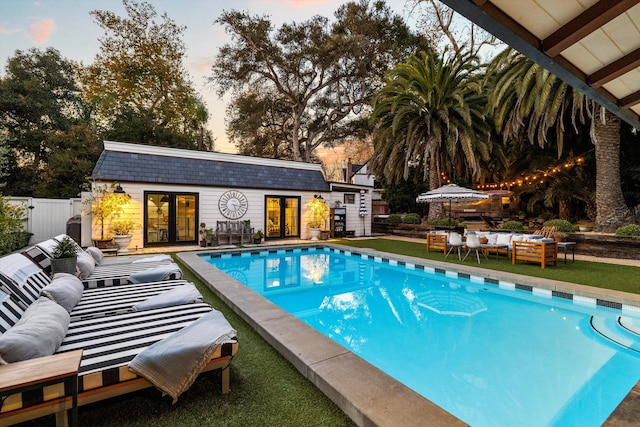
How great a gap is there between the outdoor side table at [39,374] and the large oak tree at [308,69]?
19340 mm

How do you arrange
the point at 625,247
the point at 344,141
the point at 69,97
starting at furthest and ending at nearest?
the point at 344,141
the point at 69,97
the point at 625,247

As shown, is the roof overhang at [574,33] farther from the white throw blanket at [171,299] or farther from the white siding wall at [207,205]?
the white siding wall at [207,205]

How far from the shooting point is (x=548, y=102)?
10.2m

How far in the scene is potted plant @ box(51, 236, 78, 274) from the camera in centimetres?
429

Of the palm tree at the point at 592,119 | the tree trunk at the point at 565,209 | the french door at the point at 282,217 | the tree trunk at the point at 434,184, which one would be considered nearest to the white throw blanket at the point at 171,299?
Answer: the french door at the point at 282,217

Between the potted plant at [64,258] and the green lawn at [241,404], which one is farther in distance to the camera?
the potted plant at [64,258]

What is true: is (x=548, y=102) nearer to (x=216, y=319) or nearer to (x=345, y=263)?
(x=345, y=263)

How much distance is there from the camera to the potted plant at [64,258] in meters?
4.29

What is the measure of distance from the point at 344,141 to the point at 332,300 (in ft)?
61.2

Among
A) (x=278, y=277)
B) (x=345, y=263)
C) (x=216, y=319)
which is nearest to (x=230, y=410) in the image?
(x=216, y=319)

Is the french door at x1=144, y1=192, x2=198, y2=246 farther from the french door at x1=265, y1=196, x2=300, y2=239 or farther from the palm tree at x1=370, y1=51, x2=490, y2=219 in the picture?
the palm tree at x1=370, y1=51, x2=490, y2=219

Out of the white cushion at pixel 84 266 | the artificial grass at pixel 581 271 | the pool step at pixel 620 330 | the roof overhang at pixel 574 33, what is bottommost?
the pool step at pixel 620 330

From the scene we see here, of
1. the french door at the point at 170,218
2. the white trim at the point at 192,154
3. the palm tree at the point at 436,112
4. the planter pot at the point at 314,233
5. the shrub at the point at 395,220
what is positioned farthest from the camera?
the shrub at the point at 395,220

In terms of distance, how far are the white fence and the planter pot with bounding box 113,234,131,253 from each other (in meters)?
4.29
